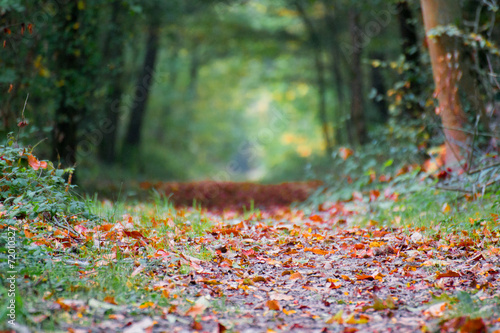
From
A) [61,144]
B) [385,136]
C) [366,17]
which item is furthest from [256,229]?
[366,17]

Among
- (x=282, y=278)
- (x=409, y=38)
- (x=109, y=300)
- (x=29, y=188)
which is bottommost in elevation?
(x=282, y=278)

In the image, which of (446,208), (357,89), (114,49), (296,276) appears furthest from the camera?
(357,89)

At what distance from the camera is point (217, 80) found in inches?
1053

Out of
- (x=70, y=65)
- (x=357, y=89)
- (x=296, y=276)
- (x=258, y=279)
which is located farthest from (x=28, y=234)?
(x=357, y=89)

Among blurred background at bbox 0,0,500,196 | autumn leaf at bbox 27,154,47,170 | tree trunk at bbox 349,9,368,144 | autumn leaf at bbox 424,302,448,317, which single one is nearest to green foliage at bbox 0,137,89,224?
autumn leaf at bbox 27,154,47,170

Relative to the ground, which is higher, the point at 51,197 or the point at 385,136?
the point at 385,136

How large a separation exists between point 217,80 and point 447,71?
21504mm

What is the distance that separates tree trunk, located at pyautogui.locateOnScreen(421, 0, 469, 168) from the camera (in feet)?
19.4

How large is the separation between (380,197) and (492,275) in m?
2.73

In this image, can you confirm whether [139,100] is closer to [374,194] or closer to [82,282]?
[374,194]

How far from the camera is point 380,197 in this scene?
19.7 feet

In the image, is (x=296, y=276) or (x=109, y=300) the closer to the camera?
(x=109, y=300)

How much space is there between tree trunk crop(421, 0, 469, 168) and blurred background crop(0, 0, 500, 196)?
8.2 inches

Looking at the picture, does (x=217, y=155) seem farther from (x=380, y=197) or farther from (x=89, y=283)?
(x=89, y=283)
